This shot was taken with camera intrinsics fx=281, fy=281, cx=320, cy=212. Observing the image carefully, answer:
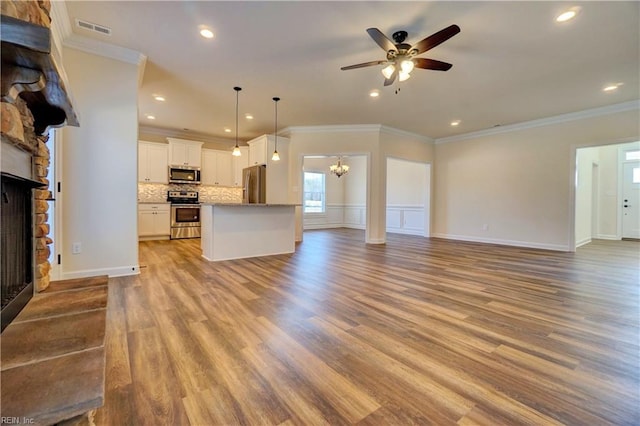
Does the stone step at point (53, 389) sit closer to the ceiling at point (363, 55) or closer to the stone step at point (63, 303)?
the stone step at point (63, 303)

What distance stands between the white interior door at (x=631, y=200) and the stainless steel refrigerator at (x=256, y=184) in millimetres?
9569

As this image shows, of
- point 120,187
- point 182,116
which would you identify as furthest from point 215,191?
point 120,187

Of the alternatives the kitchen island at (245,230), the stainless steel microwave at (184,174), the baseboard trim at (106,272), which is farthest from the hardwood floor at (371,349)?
the stainless steel microwave at (184,174)

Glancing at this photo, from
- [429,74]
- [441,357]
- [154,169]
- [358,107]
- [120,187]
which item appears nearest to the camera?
[441,357]

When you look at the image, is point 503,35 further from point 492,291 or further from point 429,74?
point 492,291

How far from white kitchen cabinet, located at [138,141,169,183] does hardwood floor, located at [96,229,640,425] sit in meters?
4.15

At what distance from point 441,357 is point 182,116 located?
20.8 ft

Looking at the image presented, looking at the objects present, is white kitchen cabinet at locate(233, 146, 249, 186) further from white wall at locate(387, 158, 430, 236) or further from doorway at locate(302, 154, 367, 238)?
white wall at locate(387, 158, 430, 236)

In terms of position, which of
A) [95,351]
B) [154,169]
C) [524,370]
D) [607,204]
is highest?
[154,169]

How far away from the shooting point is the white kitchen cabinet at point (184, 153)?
705 cm

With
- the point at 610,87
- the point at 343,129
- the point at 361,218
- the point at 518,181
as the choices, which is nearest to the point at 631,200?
the point at 518,181

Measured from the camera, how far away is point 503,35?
3.00 m

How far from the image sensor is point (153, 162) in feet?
22.7

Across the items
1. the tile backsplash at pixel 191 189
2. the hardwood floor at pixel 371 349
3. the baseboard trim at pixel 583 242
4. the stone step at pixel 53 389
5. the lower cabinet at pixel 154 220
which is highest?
the tile backsplash at pixel 191 189
